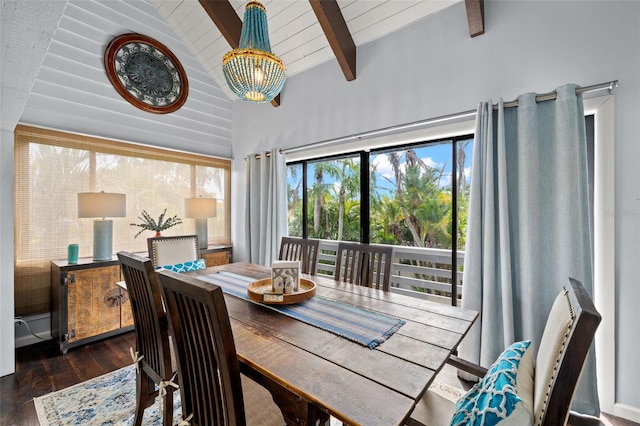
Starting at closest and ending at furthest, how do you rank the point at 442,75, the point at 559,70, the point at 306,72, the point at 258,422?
the point at 258,422, the point at 559,70, the point at 442,75, the point at 306,72

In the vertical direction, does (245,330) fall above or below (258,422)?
above

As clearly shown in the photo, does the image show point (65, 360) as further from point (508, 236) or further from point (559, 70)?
point (559, 70)

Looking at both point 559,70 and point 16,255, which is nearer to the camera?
point 559,70

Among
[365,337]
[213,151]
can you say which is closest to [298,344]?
[365,337]

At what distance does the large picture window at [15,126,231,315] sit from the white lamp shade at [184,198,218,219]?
398mm

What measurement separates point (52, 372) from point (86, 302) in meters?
0.61

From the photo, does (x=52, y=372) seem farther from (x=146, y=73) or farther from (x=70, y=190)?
(x=146, y=73)

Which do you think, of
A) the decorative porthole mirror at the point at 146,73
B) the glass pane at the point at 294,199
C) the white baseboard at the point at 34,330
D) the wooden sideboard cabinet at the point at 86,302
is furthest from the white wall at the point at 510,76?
the white baseboard at the point at 34,330

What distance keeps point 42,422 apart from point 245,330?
1.64 metres

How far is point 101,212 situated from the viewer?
2.78 m

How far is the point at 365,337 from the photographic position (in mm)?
1253

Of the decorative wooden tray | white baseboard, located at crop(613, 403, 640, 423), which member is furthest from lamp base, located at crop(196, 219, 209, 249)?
white baseboard, located at crop(613, 403, 640, 423)

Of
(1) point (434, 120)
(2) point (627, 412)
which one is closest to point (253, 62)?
(1) point (434, 120)

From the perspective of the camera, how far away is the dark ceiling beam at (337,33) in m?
2.63
